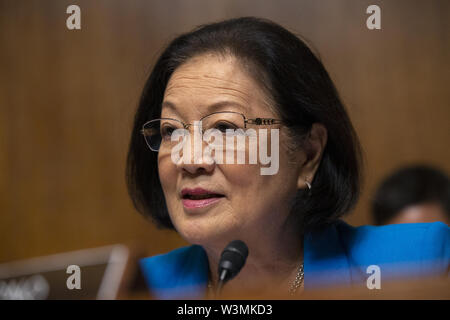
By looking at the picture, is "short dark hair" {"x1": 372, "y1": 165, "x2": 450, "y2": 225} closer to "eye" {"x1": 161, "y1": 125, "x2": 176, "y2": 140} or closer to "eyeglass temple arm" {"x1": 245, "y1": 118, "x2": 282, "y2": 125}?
"eyeglass temple arm" {"x1": 245, "y1": 118, "x2": 282, "y2": 125}

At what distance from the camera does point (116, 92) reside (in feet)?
6.39

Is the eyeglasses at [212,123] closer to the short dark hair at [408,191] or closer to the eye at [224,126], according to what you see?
the eye at [224,126]

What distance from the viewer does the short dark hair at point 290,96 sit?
1.55m

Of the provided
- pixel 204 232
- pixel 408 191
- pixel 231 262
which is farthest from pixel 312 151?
pixel 408 191

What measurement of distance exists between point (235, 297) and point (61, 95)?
3.22 ft

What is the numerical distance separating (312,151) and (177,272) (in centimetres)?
58

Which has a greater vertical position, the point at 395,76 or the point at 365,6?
the point at 365,6

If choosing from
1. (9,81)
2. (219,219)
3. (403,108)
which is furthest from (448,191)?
(9,81)

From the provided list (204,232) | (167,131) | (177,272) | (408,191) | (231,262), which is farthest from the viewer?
(408,191)

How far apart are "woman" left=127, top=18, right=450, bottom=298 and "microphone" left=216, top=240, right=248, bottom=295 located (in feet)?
0.59

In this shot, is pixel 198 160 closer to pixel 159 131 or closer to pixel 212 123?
pixel 212 123

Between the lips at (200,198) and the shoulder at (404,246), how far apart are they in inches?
17.6
